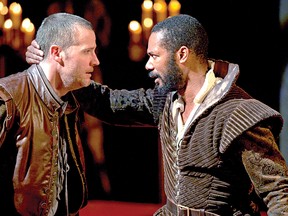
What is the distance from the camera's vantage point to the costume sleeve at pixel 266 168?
2.43 meters

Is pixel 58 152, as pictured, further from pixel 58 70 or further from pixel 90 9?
pixel 90 9

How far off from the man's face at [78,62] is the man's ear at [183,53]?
17.8 inches

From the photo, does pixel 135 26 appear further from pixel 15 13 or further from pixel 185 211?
pixel 185 211

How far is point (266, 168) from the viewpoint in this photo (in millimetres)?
2471

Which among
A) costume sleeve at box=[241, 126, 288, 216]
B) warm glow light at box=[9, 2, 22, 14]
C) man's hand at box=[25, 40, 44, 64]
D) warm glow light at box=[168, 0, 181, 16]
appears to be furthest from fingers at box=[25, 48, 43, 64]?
warm glow light at box=[9, 2, 22, 14]

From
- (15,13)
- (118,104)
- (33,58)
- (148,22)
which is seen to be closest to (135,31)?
(148,22)

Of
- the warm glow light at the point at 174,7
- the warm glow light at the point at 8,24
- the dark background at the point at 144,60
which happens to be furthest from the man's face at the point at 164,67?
the warm glow light at the point at 8,24

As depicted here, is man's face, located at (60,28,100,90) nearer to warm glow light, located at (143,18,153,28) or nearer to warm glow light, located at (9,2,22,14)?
warm glow light, located at (143,18,153,28)

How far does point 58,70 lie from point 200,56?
72 centimetres

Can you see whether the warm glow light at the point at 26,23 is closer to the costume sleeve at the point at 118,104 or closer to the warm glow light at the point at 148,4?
the warm glow light at the point at 148,4

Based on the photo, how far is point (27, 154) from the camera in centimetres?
272

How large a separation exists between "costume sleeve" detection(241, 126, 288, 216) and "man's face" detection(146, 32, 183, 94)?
0.52 m

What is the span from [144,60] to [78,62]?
10.6 feet

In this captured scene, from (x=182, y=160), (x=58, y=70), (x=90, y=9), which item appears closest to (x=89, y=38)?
(x=58, y=70)
